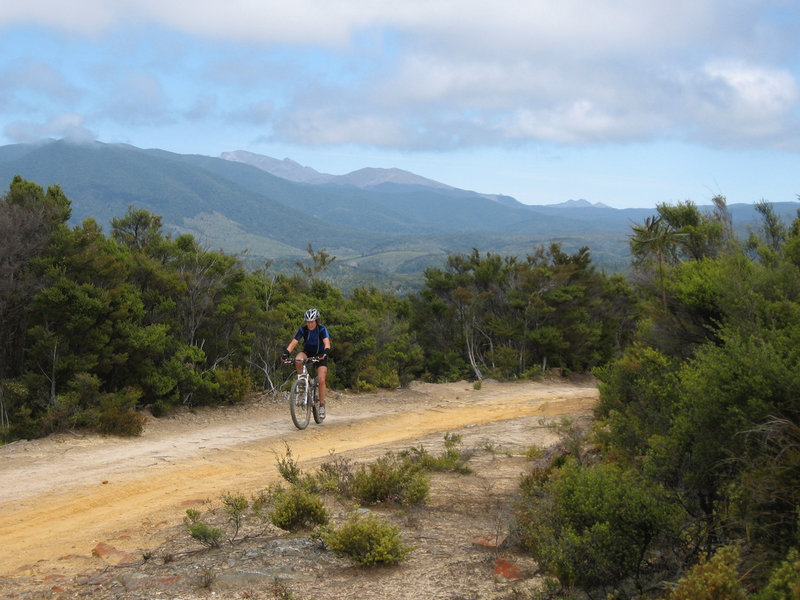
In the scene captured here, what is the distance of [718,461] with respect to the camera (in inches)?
171

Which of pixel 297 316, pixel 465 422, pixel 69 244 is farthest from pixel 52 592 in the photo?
pixel 297 316

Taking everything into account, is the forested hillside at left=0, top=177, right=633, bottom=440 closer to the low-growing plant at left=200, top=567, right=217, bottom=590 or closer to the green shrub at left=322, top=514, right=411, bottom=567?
the low-growing plant at left=200, top=567, right=217, bottom=590

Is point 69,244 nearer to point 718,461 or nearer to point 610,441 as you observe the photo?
point 610,441

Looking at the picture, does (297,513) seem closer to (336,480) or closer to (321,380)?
(336,480)

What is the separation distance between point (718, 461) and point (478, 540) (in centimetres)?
200

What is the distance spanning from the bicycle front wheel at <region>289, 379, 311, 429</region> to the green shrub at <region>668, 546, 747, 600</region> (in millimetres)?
8913

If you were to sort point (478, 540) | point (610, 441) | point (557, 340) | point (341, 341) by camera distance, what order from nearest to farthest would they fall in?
1. point (478, 540)
2. point (610, 441)
3. point (341, 341)
4. point (557, 340)

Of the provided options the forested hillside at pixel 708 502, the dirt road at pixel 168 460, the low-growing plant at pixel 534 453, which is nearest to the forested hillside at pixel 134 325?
the dirt road at pixel 168 460

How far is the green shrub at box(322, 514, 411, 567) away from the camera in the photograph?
4730 mm

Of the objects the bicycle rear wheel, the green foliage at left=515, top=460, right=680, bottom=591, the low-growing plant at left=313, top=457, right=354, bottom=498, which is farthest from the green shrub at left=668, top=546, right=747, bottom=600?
the bicycle rear wheel

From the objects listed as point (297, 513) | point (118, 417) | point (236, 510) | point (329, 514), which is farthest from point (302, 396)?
point (297, 513)

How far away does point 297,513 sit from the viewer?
18.2 feet

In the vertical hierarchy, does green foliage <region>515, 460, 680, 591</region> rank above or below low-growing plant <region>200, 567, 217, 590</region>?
above

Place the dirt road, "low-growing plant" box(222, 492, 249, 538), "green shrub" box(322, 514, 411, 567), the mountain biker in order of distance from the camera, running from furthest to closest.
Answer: the mountain biker → the dirt road → "low-growing plant" box(222, 492, 249, 538) → "green shrub" box(322, 514, 411, 567)
